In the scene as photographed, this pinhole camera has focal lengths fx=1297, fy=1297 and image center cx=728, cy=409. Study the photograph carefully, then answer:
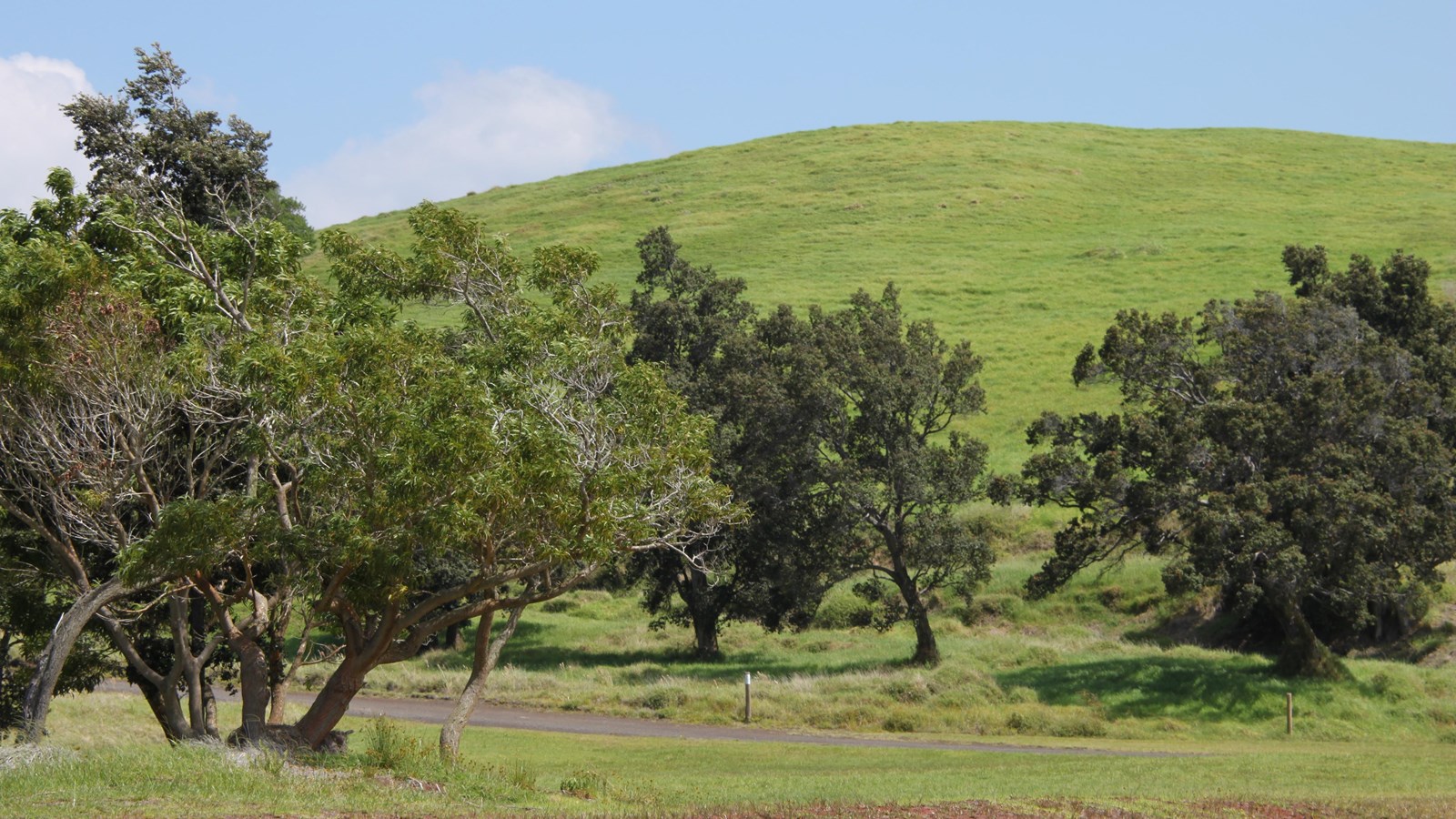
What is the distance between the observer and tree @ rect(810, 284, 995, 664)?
132ft

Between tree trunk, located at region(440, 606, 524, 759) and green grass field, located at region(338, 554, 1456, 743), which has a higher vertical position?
tree trunk, located at region(440, 606, 524, 759)

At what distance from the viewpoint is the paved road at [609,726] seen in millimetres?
29391

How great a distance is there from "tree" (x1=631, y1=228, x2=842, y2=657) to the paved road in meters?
7.84

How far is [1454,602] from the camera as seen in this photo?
41.9 m

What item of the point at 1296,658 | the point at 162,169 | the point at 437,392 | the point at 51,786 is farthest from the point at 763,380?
the point at 51,786

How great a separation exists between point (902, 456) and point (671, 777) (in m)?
19.4

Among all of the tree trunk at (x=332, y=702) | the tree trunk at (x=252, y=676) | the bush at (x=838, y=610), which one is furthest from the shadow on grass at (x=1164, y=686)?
the tree trunk at (x=252, y=676)

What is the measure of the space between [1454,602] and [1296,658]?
10.5 meters

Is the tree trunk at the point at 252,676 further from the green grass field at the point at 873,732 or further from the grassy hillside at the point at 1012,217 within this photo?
the grassy hillside at the point at 1012,217

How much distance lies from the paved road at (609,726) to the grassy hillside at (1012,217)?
2890cm

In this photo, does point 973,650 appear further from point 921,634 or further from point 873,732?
point 873,732

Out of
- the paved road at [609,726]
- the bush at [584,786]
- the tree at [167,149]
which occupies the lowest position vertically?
the paved road at [609,726]

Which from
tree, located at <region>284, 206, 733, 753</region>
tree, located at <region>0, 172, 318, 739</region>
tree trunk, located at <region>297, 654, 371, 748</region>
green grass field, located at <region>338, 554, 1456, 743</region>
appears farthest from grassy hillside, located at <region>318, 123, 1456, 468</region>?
tree trunk, located at <region>297, 654, 371, 748</region>

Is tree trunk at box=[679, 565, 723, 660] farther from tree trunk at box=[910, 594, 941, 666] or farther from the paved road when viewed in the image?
the paved road
